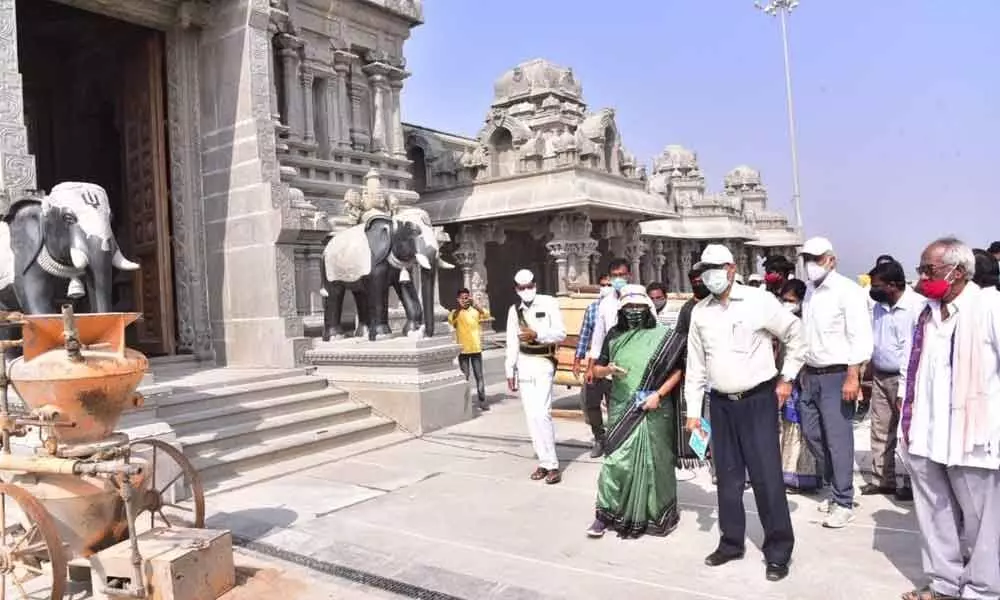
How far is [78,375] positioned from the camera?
3752 mm

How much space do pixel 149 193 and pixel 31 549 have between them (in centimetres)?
734

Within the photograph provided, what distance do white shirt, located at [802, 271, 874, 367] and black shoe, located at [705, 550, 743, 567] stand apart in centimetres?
151

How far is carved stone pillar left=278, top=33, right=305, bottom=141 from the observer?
1284 centimetres

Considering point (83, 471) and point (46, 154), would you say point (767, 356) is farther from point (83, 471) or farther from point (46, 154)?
point (46, 154)

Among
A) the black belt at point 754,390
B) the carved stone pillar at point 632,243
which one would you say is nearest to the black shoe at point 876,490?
the black belt at point 754,390

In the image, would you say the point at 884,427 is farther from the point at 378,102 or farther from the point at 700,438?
the point at 378,102

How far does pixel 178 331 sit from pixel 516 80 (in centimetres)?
1214

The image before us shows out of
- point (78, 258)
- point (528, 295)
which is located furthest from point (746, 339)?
point (78, 258)

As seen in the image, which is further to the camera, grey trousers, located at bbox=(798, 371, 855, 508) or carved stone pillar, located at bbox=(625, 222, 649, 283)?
carved stone pillar, located at bbox=(625, 222, 649, 283)

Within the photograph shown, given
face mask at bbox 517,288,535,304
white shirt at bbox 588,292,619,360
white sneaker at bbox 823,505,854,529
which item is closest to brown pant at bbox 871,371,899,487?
white sneaker at bbox 823,505,854,529

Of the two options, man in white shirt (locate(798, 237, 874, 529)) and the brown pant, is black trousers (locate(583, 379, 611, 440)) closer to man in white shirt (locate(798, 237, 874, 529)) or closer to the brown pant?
man in white shirt (locate(798, 237, 874, 529))

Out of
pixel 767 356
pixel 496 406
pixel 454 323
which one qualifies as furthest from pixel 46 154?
pixel 767 356

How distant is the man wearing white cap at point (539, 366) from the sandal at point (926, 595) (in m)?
2.87

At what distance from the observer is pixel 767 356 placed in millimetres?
3979
